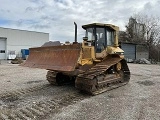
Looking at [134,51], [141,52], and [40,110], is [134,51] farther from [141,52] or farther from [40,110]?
[40,110]

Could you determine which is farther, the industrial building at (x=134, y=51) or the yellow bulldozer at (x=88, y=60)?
the industrial building at (x=134, y=51)

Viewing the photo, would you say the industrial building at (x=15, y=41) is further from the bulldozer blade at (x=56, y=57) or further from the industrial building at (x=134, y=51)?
the bulldozer blade at (x=56, y=57)

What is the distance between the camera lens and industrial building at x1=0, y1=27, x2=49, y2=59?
125 ft

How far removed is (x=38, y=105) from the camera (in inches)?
252

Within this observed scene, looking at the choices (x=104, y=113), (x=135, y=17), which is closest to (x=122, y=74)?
(x=104, y=113)

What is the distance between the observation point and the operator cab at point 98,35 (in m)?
8.77

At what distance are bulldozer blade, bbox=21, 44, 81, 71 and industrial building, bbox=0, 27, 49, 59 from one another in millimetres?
30984

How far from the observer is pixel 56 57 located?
7.77 meters

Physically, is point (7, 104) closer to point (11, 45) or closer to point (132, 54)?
point (132, 54)

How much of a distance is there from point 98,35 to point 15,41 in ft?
109

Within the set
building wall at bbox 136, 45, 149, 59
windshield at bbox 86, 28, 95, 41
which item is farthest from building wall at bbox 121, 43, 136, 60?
windshield at bbox 86, 28, 95, 41

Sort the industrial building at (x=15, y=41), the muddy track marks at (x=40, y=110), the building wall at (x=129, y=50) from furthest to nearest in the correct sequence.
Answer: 1. the industrial building at (x=15, y=41)
2. the building wall at (x=129, y=50)
3. the muddy track marks at (x=40, y=110)

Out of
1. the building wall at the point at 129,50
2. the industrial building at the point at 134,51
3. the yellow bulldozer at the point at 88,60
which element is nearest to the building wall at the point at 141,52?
the industrial building at the point at 134,51

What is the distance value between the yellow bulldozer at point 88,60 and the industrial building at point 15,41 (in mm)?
30819
